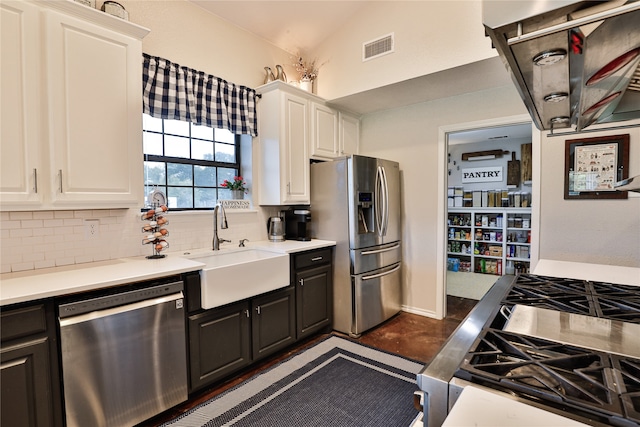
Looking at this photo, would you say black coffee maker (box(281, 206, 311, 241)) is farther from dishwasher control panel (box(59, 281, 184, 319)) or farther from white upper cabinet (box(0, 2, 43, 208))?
white upper cabinet (box(0, 2, 43, 208))

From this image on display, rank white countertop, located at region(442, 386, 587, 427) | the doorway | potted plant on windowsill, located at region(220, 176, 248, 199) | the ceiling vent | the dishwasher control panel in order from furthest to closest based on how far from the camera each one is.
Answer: the doorway
potted plant on windowsill, located at region(220, 176, 248, 199)
the ceiling vent
the dishwasher control panel
white countertop, located at region(442, 386, 587, 427)

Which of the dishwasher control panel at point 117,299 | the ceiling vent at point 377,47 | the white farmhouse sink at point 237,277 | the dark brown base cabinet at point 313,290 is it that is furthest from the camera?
the ceiling vent at point 377,47

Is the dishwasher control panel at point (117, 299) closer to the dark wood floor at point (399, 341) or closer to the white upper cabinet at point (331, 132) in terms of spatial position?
the dark wood floor at point (399, 341)

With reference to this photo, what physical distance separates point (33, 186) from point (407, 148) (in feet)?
10.7

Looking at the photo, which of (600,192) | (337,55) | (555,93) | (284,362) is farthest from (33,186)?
(600,192)

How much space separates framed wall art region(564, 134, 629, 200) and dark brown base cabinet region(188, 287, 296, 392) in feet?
8.19

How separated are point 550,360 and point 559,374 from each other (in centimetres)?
5

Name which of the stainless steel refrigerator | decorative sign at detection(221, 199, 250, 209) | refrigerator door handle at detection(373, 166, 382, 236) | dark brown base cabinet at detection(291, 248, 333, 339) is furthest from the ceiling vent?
dark brown base cabinet at detection(291, 248, 333, 339)

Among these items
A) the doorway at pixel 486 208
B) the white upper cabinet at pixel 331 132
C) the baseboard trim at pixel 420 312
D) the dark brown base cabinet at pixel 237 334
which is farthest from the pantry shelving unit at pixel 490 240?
the dark brown base cabinet at pixel 237 334

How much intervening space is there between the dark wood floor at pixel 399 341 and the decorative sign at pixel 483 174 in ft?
9.35

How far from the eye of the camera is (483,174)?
5887 mm

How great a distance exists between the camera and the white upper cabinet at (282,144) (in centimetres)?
305

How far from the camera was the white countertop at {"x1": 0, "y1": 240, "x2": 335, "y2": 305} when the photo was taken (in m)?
1.47

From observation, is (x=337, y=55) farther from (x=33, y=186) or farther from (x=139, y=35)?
(x=33, y=186)
